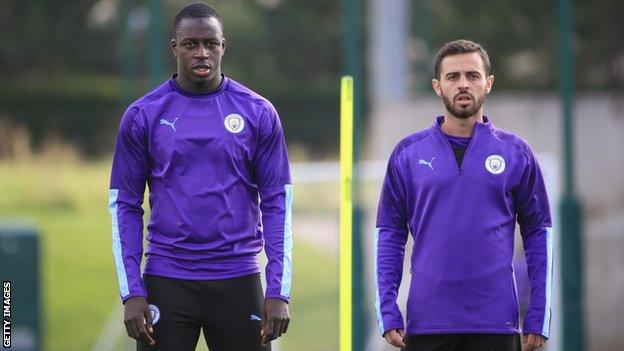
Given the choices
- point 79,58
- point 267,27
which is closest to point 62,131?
point 79,58

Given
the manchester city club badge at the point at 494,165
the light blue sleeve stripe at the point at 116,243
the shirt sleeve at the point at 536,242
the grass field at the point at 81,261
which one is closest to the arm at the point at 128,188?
the light blue sleeve stripe at the point at 116,243

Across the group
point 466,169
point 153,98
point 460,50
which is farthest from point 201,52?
point 466,169

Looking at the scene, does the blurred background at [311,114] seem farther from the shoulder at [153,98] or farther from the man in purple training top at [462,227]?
the man in purple training top at [462,227]

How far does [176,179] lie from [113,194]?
0.25 m

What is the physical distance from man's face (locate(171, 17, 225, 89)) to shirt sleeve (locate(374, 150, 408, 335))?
749 mm

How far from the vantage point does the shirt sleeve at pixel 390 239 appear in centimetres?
465

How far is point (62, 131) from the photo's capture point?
411 inches

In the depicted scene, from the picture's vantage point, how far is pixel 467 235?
4.50 metres

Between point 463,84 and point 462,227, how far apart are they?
51 centimetres

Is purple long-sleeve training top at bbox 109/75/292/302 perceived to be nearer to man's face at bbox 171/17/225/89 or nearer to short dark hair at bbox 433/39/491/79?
man's face at bbox 171/17/225/89

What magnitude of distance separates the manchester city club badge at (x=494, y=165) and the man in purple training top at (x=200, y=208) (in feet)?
2.49

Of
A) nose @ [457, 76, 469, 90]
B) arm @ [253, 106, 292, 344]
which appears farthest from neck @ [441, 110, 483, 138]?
arm @ [253, 106, 292, 344]

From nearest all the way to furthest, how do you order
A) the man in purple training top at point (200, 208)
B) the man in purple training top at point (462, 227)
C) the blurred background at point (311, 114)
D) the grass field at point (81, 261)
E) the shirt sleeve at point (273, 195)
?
the man in purple training top at point (462, 227) < the man in purple training top at point (200, 208) < the shirt sleeve at point (273, 195) < the blurred background at point (311, 114) < the grass field at point (81, 261)

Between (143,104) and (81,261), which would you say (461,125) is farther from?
(81,261)
